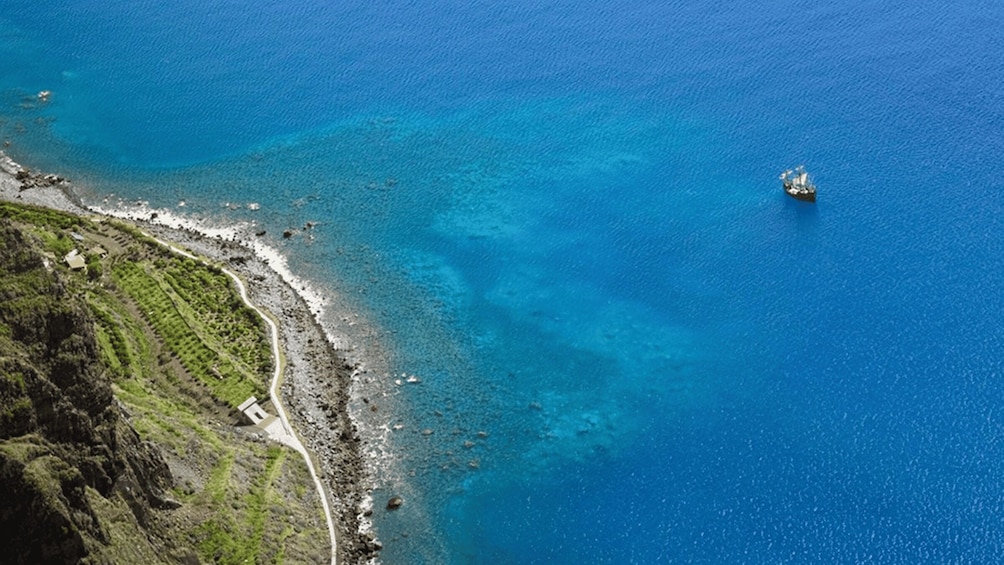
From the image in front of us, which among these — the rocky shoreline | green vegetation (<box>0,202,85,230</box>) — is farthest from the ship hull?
green vegetation (<box>0,202,85,230</box>)

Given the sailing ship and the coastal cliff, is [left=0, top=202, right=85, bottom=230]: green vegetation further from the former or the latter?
the sailing ship

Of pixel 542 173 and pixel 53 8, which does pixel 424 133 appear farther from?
pixel 53 8

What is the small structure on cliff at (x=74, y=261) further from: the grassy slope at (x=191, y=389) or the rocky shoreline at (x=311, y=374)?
the rocky shoreline at (x=311, y=374)

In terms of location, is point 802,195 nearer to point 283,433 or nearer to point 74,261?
point 283,433

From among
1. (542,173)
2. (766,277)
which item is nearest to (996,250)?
(766,277)

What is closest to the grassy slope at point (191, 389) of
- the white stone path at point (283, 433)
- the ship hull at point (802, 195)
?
the white stone path at point (283, 433)

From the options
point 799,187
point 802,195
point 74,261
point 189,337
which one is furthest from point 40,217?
point 802,195
